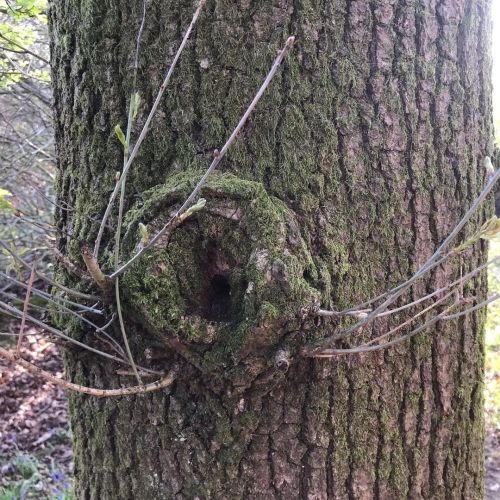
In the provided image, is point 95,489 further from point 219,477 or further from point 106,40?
point 106,40

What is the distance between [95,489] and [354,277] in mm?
955

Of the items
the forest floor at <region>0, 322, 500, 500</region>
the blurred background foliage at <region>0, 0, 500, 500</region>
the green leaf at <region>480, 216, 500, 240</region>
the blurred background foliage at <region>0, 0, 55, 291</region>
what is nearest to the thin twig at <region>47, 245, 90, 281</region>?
the green leaf at <region>480, 216, 500, 240</region>

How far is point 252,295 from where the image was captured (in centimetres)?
104

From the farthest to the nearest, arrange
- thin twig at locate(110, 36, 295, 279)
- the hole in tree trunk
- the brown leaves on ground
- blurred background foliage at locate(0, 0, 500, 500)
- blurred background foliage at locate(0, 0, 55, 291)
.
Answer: blurred background foliage at locate(0, 0, 55, 291)
the brown leaves on ground
blurred background foliage at locate(0, 0, 500, 500)
the hole in tree trunk
thin twig at locate(110, 36, 295, 279)

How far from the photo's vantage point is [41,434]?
465 cm

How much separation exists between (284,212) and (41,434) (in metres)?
4.53

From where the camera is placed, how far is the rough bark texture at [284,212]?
1.11 metres

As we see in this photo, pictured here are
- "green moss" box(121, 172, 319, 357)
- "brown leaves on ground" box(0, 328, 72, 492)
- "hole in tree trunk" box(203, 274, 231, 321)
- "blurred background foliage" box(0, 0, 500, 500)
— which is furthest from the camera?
"brown leaves on ground" box(0, 328, 72, 492)

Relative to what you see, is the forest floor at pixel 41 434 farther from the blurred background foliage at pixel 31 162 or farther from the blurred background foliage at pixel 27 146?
the blurred background foliage at pixel 27 146

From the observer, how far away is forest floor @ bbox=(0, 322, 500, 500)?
150 inches

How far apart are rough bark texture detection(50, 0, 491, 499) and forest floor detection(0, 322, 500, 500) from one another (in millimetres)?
2740

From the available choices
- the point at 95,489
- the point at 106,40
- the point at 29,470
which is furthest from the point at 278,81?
the point at 29,470

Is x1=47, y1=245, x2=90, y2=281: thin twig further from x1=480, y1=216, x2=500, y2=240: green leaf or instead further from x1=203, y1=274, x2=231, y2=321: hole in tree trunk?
x1=480, y1=216, x2=500, y2=240: green leaf

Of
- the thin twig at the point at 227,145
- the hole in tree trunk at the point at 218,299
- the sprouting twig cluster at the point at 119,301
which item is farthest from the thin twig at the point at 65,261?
the hole in tree trunk at the point at 218,299
